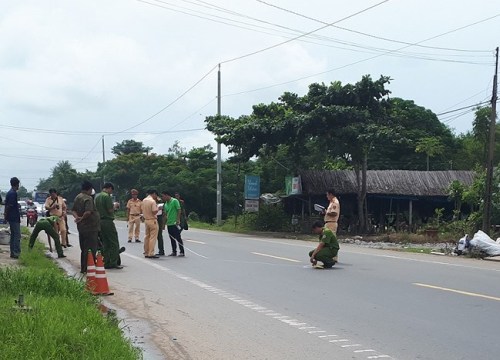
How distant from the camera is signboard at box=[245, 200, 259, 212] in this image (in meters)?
33.6

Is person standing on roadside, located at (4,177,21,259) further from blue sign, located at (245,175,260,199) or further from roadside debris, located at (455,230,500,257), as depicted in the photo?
blue sign, located at (245,175,260,199)

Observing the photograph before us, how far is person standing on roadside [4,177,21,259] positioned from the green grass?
210 inches

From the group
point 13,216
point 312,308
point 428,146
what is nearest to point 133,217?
point 13,216

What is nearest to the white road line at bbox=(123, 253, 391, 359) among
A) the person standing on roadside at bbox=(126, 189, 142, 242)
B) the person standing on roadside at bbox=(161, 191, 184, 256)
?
the person standing on roadside at bbox=(161, 191, 184, 256)

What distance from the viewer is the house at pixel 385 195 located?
32.5m

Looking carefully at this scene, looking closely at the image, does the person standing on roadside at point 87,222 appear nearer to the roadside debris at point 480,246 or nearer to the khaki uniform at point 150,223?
the khaki uniform at point 150,223

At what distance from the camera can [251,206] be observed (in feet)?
111

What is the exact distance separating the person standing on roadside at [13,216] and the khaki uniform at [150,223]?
336 centimetres

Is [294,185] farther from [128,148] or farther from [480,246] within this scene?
[128,148]

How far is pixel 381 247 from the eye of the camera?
2281 cm

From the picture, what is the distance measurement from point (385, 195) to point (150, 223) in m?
19.8

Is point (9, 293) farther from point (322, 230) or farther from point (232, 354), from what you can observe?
point (322, 230)

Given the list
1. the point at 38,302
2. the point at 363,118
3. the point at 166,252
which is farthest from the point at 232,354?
the point at 363,118

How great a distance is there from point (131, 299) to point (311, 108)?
71.0 ft
